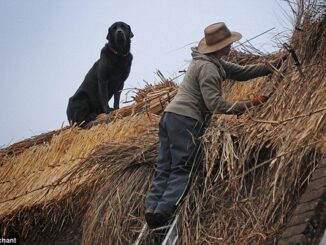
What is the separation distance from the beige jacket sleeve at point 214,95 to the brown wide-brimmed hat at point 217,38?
191 millimetres

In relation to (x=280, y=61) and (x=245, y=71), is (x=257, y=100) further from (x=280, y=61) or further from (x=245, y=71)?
(x=280, y=61)

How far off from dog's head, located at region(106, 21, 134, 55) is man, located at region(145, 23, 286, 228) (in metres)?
4.91

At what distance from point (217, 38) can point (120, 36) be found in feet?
16.5

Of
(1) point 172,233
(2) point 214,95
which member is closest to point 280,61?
(2) point 214,95

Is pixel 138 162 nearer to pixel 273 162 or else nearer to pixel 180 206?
pixel 180 206

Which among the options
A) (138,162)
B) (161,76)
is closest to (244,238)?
(138,162)

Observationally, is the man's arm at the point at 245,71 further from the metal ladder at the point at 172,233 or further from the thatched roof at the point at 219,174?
the metal ladder at the point at 172,233

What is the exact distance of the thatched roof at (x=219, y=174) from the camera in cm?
475

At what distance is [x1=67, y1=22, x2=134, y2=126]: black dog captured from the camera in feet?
35.2

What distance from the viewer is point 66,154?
319 inches

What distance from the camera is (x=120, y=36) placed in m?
10.7

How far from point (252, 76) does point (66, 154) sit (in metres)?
2.75

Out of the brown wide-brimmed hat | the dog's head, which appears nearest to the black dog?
the dog's head

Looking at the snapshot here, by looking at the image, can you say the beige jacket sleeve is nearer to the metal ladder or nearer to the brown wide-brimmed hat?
the brown wide-brimmed hat
